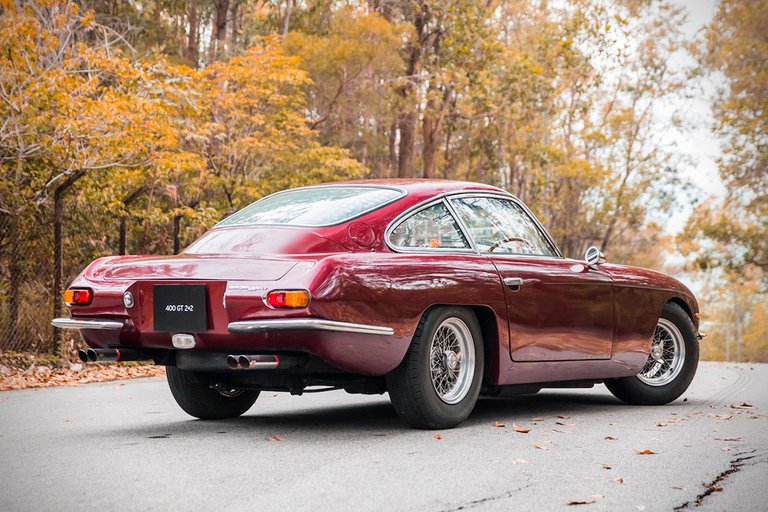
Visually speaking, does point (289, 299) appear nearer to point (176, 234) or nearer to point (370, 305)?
point (370, 305)

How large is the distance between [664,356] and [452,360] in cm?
286

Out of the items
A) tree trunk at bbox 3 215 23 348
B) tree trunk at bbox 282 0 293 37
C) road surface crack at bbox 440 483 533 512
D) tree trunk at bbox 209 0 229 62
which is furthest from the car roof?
tree trunk at bbox 209 0 229 62

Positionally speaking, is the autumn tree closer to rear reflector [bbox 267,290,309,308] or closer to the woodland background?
the woodland background

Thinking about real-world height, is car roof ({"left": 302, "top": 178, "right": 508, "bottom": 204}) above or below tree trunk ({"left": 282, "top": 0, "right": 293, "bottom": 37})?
below

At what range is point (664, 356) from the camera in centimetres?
862

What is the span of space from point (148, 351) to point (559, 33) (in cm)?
2579

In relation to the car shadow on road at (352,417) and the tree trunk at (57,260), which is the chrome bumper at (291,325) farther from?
the tree trunk at (57,260)

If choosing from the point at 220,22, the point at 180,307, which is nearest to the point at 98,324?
the point at 180,307

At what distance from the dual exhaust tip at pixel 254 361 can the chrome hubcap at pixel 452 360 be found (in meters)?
1.10

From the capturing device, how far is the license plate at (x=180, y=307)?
588cm

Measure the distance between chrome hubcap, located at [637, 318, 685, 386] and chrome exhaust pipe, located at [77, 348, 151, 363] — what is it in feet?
13.8

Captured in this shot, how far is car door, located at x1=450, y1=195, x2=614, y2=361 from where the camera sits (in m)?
6.93

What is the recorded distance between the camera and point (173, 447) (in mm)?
5816

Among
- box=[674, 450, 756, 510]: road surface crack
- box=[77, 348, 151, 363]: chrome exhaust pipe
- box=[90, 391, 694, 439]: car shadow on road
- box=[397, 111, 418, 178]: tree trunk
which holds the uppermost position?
box=[397, 111, 418, 178]: tree trunk
